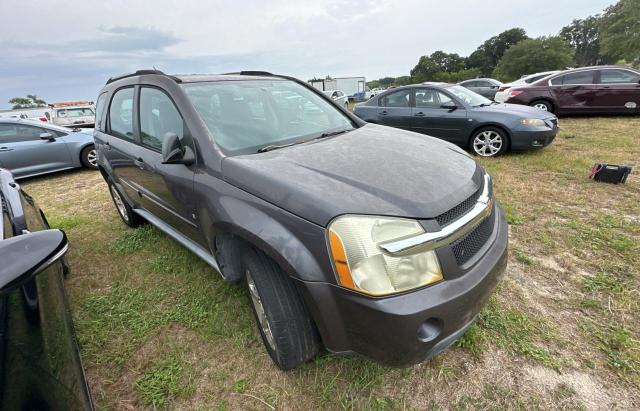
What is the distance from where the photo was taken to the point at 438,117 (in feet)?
19.5

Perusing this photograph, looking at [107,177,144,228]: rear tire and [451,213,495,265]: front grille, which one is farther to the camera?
[107,177,144,228]: rear tire

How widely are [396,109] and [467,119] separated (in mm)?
1504

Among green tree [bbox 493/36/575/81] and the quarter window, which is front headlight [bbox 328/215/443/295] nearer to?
the quarter window

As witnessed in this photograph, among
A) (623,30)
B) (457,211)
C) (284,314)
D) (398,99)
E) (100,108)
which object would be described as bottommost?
(284,314)

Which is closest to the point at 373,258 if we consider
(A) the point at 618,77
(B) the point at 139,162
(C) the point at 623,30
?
(B) the point at 139,162

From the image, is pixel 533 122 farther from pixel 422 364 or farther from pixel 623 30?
pixel 623 30

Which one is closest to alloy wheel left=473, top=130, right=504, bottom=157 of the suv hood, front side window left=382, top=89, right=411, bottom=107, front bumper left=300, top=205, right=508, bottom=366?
the suv hood

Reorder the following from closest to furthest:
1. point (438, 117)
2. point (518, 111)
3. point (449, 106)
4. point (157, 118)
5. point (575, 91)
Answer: point (157, 118), point (518, 111), point (449, 106), point (438, 117), point (575, 91)

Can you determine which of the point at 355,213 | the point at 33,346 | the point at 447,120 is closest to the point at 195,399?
the point at 33,346

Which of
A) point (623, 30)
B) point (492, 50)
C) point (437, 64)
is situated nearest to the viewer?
point (623, 30)

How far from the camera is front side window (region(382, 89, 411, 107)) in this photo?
21.2ft

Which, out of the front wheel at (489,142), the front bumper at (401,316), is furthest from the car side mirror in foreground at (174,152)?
the front wheel at (489,142)

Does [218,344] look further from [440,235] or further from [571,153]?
[571,153]

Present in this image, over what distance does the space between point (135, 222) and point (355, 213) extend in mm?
3483
